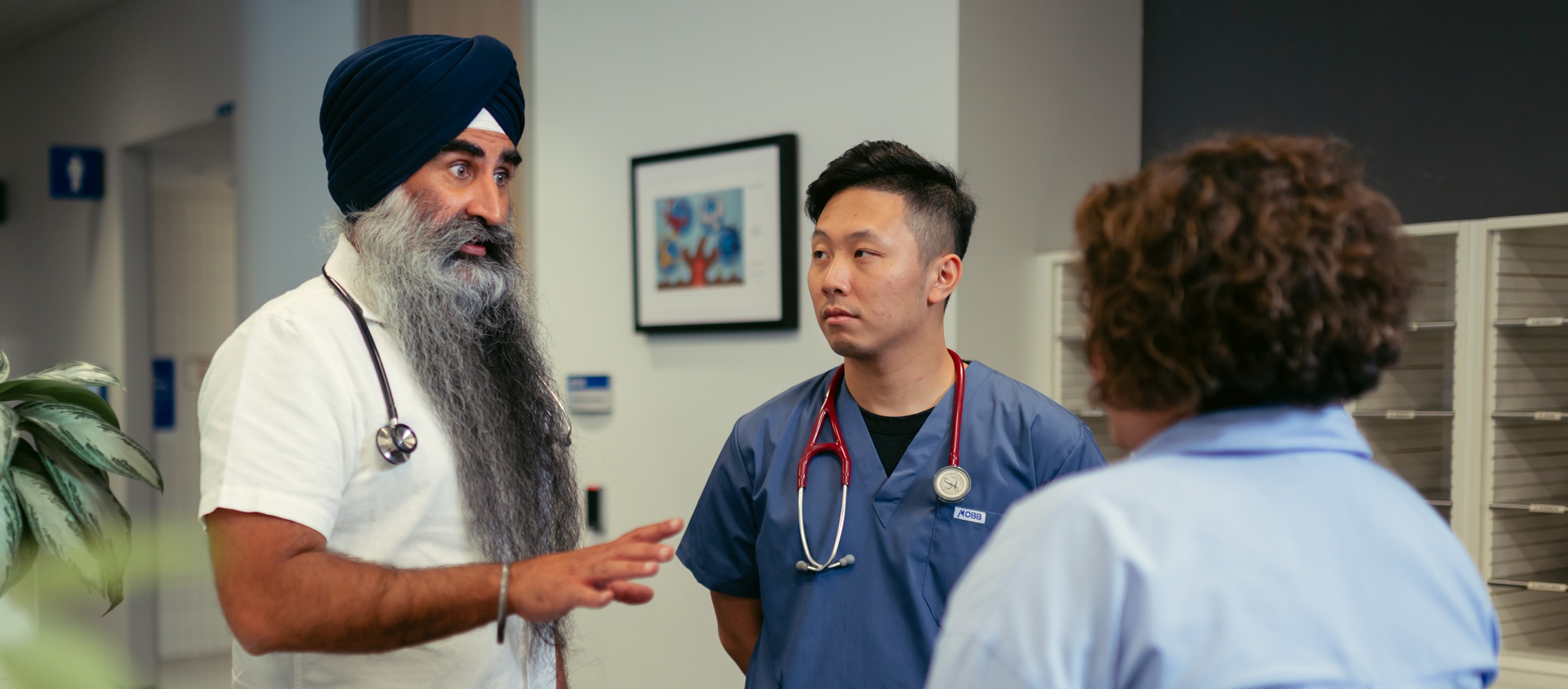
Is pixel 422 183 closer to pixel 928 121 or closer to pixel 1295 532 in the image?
pixel 1295 532

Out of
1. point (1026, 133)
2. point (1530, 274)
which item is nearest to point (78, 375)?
point (1026, 133)

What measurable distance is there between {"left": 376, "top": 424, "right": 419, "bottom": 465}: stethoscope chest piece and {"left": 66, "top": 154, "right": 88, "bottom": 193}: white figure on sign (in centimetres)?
444

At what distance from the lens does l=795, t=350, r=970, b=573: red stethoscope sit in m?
1.55

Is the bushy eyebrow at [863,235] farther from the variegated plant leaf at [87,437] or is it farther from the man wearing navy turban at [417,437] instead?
the variegated plant leaf at [87,437]

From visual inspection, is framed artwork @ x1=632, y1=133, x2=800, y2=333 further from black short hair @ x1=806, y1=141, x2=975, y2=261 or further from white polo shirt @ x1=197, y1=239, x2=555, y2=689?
white polo shirt @ x1=197, y1=239, x2=555, y2=689

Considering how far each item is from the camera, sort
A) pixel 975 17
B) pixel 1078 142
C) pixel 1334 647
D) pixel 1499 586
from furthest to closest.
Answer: pixel 1078 142 < pixel 975 17 < pixel 1499 586 < pixel 1334 647

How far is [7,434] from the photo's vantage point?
137cm

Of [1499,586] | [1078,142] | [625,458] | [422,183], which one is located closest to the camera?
[422,183]

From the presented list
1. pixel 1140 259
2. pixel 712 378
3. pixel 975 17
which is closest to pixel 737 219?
pixel 712 378

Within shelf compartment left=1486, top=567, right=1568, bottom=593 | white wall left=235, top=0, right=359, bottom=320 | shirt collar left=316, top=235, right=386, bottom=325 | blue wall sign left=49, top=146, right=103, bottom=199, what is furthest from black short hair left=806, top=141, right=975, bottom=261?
blue wall sign left=49, top=146, right=103, bottom=199

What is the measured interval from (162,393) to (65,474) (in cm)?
411

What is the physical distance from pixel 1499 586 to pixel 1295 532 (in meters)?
2.03

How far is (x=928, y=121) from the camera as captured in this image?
2.62m

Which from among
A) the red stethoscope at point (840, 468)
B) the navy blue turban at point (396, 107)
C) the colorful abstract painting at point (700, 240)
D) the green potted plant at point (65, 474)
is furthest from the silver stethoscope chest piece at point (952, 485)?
the colorful abstract painting at point (700, 240)
